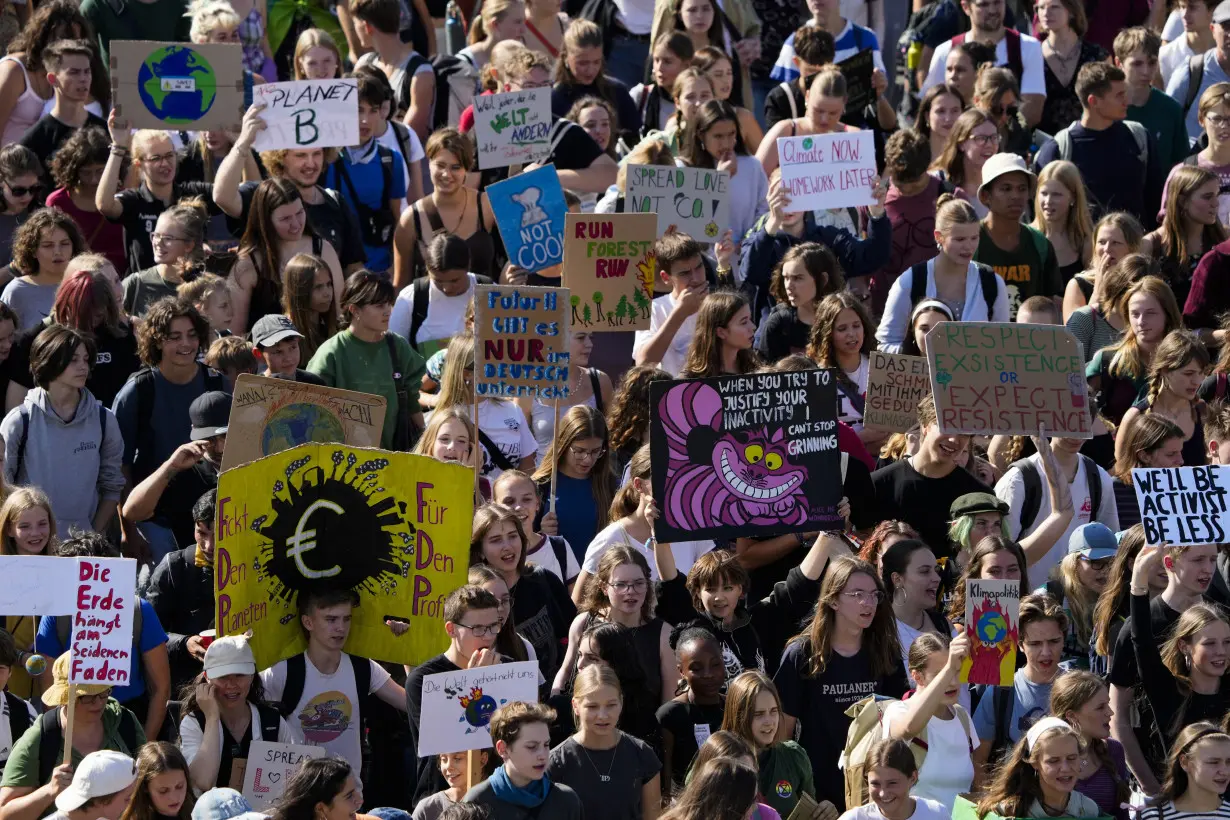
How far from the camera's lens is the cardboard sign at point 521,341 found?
11.0 meters

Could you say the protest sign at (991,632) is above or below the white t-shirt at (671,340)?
below

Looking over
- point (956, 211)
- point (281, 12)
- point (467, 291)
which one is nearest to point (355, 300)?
point (467, 291)

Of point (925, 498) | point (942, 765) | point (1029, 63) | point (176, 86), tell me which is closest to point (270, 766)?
point (942, 765)

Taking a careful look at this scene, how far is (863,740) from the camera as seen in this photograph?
9.24 m

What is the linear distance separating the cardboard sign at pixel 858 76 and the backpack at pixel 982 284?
2.33 meters

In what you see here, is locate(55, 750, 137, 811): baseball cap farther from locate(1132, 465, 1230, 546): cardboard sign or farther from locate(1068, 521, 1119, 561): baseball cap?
locate(1068, 521, 1119, 561): baseball cap

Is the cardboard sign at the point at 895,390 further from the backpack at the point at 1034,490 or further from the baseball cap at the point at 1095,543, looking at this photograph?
the baseball cap at the point at 1095,543

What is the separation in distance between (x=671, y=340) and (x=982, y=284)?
1646 mm

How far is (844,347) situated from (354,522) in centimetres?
330

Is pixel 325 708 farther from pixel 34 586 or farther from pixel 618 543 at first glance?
pixel 618 543

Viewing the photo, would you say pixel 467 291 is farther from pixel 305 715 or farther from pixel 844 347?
pixel 305 715

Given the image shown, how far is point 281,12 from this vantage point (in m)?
16.4

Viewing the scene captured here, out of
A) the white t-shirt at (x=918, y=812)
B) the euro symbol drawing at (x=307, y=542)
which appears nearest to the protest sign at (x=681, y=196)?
the euro symbol drawing at (x=307, y=542)

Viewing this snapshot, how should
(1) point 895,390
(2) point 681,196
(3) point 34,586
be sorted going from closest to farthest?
(3) point 34,586 < (1) point 895,390 < (2) point 681,196
